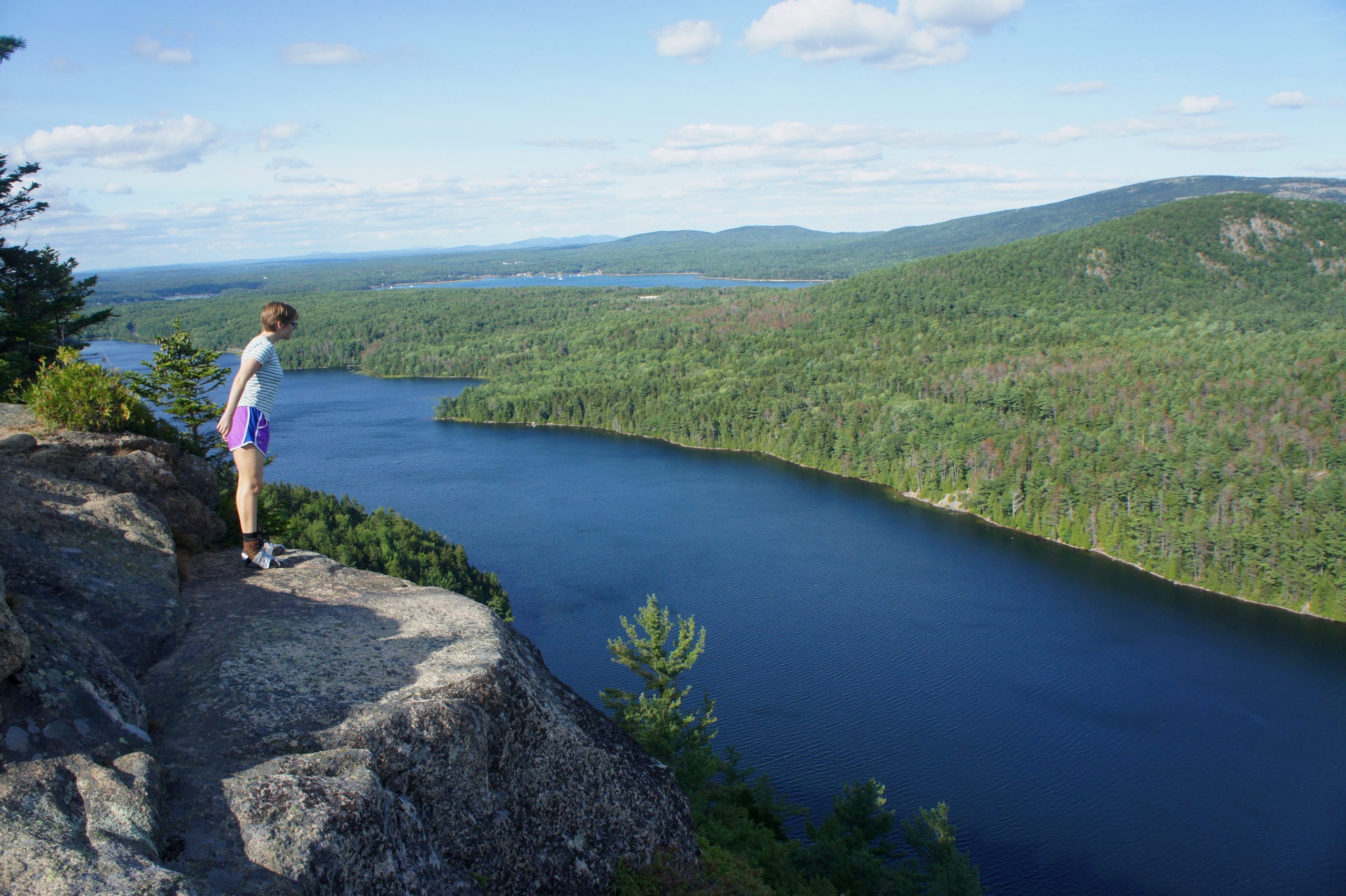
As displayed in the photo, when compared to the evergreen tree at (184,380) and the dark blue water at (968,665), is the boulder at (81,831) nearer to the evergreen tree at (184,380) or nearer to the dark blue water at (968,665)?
the evergreen tree at (184,380)

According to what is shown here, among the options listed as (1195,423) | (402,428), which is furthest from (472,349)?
(1195,423)

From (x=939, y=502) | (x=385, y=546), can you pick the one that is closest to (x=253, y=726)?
(x=385, y=546)

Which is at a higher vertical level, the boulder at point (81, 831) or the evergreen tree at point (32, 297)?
the evergreen tree at point (32, 297)

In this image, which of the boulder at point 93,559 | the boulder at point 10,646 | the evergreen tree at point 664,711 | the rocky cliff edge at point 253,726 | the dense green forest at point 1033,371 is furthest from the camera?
the dense green forest at point 1033,371

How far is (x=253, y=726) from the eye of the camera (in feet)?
21.5

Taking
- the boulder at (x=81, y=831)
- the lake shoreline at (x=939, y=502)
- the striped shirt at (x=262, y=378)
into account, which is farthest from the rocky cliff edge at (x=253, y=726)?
the lake shoreline at (x=939, y=502)

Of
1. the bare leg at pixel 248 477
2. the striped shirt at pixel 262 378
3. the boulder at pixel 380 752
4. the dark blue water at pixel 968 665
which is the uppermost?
A: the striped shirt at pixel 262 378

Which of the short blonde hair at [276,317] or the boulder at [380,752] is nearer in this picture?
the boulder at [380,752]

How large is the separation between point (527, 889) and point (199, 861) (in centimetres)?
328

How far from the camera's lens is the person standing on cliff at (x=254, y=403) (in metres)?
8.34

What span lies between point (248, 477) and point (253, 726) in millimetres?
3112

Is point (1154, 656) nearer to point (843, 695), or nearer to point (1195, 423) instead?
point (843, 695)

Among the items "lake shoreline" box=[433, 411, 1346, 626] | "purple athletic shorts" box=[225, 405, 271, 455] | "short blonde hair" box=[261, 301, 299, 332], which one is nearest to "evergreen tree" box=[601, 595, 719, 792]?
"purple athletic shorts" box=[225, 405, 271, 455]

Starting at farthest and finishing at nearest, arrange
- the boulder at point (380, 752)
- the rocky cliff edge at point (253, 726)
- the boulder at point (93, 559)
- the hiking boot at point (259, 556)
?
the hiking boot at point (259, 556)
the boulder at point (93, 559)
the boulder at point (380, 752)
the rocky cliff edge at point (253, 726)
